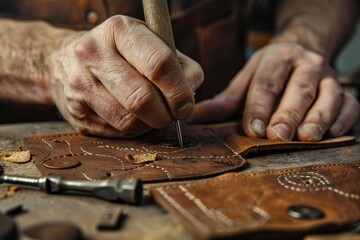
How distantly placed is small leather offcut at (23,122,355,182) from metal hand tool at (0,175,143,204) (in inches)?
3.6

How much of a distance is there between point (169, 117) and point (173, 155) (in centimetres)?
11

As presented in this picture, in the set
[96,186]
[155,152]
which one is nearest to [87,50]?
[155,152]

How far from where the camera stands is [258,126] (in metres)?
1.47

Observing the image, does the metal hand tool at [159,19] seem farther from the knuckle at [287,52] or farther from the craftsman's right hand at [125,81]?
the knuckle at [287,52]

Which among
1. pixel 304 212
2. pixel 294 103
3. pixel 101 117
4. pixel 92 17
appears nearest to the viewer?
pixel 304 212

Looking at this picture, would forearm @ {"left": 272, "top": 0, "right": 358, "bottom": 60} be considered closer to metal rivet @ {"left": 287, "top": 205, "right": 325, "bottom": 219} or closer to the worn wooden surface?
the worn wooden surface

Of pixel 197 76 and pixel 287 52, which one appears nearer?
pixel 197 76

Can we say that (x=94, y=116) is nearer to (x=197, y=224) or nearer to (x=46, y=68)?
(x=46, y=68)

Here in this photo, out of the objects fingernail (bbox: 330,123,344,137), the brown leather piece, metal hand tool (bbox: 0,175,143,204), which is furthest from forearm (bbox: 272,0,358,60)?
metal hand tool (bbox: 0,175,143,204)

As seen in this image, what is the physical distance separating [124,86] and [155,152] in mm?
194

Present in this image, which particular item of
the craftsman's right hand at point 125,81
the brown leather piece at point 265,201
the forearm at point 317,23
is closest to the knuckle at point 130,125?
the craftsman's right hand at point 125,81

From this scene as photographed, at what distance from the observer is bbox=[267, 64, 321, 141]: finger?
1444 mm

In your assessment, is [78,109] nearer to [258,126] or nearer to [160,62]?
[160,62]

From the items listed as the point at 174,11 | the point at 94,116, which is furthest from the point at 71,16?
the point at 94,116
